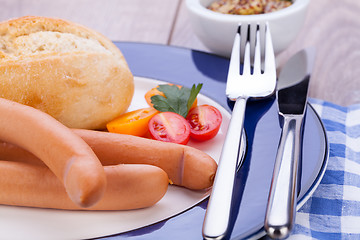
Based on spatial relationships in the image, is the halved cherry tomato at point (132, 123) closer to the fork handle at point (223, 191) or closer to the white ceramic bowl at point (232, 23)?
the fork handle at point (223, 191)

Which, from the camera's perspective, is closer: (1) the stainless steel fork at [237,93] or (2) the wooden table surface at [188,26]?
(1) the stainless steel fork at [237,93]

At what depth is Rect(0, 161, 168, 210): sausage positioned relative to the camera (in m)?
1.22

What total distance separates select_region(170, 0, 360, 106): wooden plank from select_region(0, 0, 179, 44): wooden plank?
3.5 inches

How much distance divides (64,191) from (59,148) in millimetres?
159

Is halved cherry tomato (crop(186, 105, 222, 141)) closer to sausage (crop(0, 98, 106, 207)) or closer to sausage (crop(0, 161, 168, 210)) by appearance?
sausage (crop(0, 161, 168, 210))

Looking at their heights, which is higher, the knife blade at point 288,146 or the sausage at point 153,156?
the knife blade at point 288,146

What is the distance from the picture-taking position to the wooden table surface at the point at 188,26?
2092 mm

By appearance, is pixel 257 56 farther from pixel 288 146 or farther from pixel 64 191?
pixel 64 191

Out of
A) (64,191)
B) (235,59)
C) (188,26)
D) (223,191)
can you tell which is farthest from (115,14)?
(223,191)

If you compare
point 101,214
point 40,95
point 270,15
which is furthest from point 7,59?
point 270,15

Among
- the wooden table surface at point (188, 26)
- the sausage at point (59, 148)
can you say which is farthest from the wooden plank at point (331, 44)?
the sausage at point (59, 148)

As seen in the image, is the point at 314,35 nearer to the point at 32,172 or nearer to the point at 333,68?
the point at 333,68

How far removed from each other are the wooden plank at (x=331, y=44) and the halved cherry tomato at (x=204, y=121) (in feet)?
1.89

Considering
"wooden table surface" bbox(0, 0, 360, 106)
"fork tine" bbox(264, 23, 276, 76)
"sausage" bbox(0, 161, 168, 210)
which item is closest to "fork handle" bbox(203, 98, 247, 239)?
"sausage" bbox(0, 161, 168, 210)
